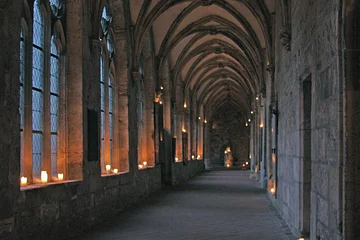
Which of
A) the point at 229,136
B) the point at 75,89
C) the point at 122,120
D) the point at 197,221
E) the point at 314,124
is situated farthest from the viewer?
the point at 229,136

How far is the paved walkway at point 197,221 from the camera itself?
308 inches

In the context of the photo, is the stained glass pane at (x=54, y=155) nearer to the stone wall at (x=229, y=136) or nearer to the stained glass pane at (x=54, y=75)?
the stained glass pane at (x=54, y=75)

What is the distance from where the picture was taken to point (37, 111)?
7855 mm

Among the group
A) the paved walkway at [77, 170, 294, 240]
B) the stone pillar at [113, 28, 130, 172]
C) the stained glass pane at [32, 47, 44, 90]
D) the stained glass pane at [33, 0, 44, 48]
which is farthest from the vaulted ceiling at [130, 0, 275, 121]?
the stained glass pane at [32, 47, 44, 90]

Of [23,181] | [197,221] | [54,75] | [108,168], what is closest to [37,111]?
[54,75]

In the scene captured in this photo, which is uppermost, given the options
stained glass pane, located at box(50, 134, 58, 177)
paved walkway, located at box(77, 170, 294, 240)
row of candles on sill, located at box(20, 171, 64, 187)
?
stained glass pane, located at box(50, 134, 58, 177)

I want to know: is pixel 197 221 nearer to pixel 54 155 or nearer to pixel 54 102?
pixel 54 155

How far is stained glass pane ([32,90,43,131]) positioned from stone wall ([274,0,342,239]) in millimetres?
3930

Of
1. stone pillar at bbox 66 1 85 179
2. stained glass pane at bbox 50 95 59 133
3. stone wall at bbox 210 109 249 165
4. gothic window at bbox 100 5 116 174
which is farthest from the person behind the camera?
stone wall at bbox 210 109 249 165

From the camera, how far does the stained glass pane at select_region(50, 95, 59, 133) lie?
27.7ft

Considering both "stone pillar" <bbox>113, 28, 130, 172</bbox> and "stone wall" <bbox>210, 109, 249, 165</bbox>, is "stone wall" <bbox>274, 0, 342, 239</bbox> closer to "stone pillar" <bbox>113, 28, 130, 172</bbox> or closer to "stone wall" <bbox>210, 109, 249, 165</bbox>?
"stone pillar" <bbox>113, 28, 130, 172</bbox>

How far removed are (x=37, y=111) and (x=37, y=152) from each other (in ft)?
2.05

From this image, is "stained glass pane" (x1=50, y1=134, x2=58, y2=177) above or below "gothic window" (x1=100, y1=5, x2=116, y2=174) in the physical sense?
below

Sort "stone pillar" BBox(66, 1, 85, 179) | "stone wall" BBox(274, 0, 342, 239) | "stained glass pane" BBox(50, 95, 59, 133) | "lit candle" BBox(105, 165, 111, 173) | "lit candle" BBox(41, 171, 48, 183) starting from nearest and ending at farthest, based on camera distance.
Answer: "stone wall" BBox(274, 0, 342, 239), "lit candle" BBox(41, 171, 48, 183), "stained glass pane" BBox(50, 95, 59, 133), "stone pillar" BBox(66, 1, 85, 179), "lit candle" BBox(105, 165, 111, 173)
